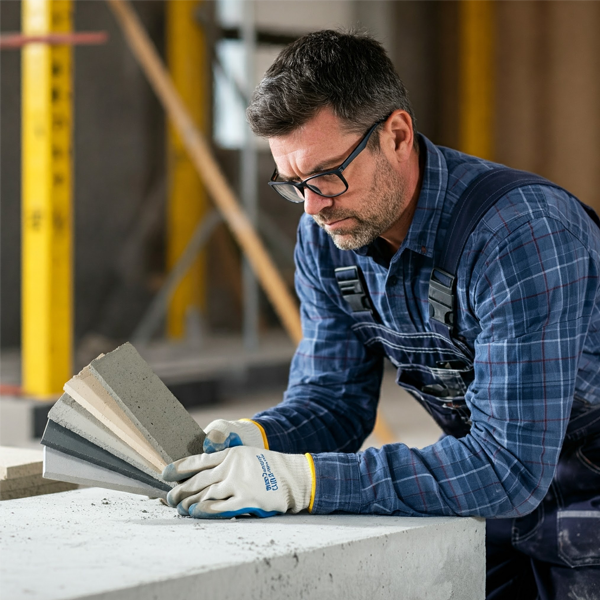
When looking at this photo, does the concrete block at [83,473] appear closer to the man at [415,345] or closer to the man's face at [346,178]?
the man at [415,345]

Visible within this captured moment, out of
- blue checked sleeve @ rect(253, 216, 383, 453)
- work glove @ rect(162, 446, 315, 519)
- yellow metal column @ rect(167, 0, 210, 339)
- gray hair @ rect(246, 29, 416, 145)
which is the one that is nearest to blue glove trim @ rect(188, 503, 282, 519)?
work glove @ rect(162, 446, 315, 519)

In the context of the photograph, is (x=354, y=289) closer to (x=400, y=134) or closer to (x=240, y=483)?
(x=400, y=134)

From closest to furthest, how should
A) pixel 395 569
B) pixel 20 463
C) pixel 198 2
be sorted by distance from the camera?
pixel 395 569, pixel 20 463, pixel 198 2

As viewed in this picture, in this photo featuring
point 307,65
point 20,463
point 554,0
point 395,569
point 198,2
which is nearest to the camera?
point 395,569

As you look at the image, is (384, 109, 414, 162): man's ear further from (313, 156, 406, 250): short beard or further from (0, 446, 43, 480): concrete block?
(0, 446, 43, 480): concrete block

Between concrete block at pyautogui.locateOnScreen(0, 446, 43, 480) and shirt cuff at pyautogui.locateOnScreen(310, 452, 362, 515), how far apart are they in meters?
0.66

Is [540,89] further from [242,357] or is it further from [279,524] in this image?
[279,524]

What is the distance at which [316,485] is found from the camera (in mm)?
1646

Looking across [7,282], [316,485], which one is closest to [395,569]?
[316,485]

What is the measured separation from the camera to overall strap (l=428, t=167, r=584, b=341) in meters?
1.74

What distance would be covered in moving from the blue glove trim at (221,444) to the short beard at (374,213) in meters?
0.45

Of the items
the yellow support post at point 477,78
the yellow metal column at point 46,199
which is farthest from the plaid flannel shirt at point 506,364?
the yellow support post at point 477,78

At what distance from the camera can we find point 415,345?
195cm

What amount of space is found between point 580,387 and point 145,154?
5.73 meters
